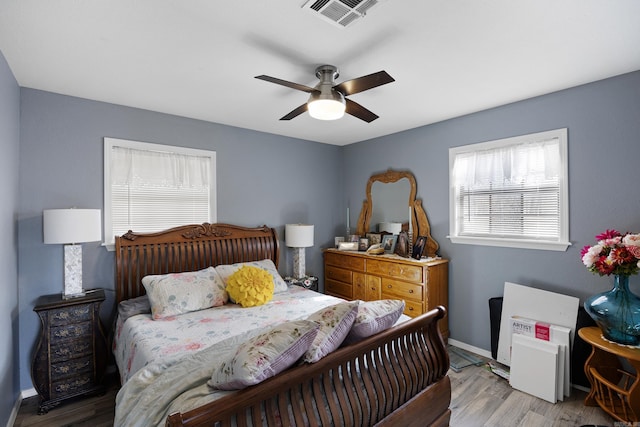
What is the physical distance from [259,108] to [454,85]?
6.17 feet

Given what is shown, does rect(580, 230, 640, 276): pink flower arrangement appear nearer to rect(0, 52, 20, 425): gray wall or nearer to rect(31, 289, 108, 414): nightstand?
rect(31, 289, 108, 414): nightstand

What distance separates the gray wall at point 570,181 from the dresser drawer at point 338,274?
4.14 feet

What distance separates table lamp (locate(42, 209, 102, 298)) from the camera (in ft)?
8.14

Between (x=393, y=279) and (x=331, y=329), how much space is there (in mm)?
2320

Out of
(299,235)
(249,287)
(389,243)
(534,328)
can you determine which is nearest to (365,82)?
(249,287)

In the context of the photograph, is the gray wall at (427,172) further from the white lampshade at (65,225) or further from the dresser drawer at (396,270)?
→ the dresser drawer at (396,270)

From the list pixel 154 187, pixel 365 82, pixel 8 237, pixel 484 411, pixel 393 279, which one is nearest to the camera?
pixel 365 82

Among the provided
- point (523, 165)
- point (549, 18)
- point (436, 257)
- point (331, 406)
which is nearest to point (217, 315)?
point (331, 406)

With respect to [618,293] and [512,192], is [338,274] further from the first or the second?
[618,293]

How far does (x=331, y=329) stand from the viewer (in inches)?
61.1

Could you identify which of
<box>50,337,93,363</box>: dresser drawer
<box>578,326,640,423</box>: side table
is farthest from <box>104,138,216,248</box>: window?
<box>578,326,640,423</box>: side table

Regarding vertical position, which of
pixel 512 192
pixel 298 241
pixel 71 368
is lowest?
pixel 71 368

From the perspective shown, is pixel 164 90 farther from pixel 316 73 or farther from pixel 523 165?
pixel 523 165

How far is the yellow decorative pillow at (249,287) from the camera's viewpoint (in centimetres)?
283
